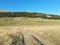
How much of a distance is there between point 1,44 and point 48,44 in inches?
207

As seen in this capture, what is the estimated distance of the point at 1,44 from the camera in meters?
23.2

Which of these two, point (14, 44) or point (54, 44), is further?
point (14, 44)

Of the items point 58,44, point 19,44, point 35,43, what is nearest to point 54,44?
point 58,44

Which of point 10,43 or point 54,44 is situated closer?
point 54,44

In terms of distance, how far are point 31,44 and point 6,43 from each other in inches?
143

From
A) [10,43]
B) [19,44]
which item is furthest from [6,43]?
[19,44]

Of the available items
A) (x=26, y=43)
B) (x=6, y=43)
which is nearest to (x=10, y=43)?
(x=6, y=43)

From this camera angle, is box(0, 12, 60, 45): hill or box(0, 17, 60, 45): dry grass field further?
box(0, 12, 60, 45): hill

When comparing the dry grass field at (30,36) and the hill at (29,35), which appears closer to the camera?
the dry grass field at (30,36)

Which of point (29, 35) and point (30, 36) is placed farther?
point (29, 35)

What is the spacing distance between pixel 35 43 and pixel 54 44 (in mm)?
2126

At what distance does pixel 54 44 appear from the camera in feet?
71.8

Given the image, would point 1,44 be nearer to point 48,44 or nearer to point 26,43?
point 26,43

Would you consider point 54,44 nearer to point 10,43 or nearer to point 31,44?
point 31,44
